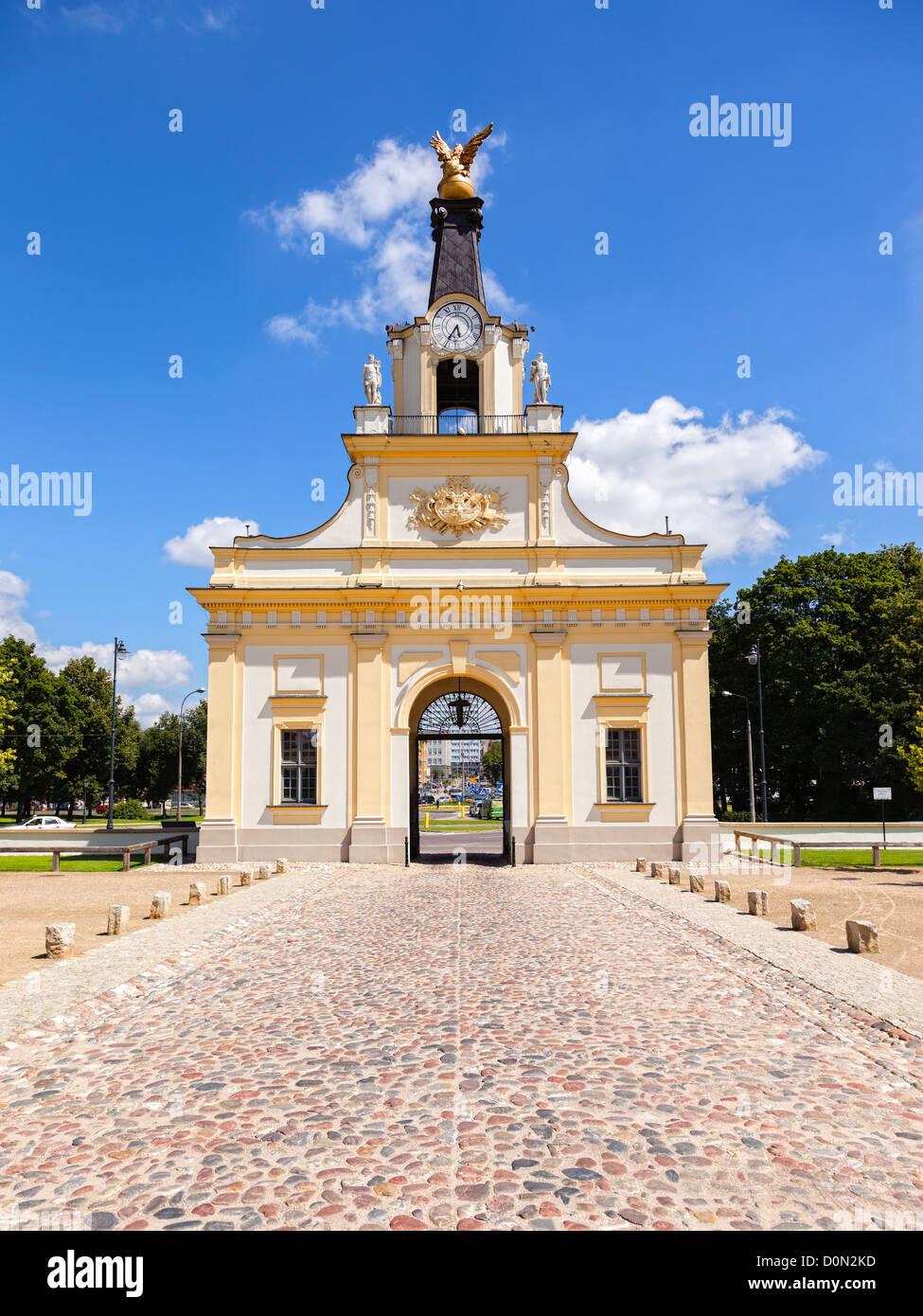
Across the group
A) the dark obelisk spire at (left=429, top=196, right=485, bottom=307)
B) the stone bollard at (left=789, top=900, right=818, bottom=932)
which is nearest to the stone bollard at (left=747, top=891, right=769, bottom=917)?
the stone bollard at (left=789, top=900, right=818, bottom=932)

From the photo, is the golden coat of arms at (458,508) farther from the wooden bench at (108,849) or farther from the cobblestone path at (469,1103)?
the cobblestone path at (469,1103)

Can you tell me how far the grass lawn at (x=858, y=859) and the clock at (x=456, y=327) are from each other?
19617mm

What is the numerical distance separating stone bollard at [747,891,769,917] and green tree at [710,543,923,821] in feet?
85.5

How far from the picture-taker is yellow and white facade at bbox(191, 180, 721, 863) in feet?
83.8

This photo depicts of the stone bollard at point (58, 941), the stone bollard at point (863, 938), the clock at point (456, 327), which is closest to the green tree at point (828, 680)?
the clock at point (456, 327)

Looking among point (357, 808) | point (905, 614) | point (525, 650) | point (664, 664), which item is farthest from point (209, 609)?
point (905, 614)

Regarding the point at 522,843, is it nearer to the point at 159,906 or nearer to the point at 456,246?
the point at 159,906

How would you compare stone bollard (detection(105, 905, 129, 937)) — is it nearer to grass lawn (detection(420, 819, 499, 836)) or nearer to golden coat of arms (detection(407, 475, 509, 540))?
golden coat of arms (detection(407, 475, 509, 540))

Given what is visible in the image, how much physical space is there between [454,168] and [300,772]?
22.1 m

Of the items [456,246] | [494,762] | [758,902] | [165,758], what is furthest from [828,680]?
[494,762]
